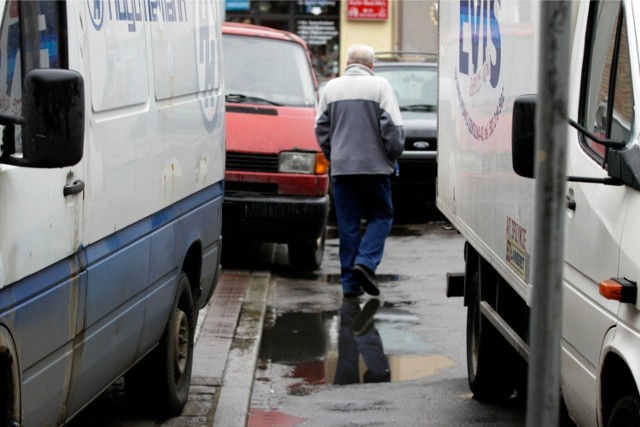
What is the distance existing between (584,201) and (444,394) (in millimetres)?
2869

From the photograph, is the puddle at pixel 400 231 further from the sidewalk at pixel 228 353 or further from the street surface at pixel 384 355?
the sidewalk at pixel 228 353

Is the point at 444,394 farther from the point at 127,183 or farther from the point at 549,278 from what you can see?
the point at 549,278

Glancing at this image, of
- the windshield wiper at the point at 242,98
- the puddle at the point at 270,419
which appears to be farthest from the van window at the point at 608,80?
the windshield wiper at the point at 242,98

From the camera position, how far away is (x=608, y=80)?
466 centimetres

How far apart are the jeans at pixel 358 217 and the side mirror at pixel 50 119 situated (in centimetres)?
685

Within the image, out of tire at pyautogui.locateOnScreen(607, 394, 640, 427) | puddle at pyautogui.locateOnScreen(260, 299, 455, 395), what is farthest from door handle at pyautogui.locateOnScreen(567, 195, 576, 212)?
puddle at pyautogui.locateOnScreen(260, 299, 455, 395)

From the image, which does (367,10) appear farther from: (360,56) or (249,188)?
(360,56)

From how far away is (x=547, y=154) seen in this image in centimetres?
258

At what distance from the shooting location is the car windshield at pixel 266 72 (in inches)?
462

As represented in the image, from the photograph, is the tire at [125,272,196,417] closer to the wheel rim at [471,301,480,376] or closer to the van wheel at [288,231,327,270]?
the wheel rim at [471,301,480,376]

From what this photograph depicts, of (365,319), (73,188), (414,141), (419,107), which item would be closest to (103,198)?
(73,188)

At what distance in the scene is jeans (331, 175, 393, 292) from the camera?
416 inches

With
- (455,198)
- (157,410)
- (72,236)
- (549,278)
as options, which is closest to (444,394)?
(455,198)

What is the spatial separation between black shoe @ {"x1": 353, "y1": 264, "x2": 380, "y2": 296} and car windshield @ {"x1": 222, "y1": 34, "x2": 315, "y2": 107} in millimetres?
2022
